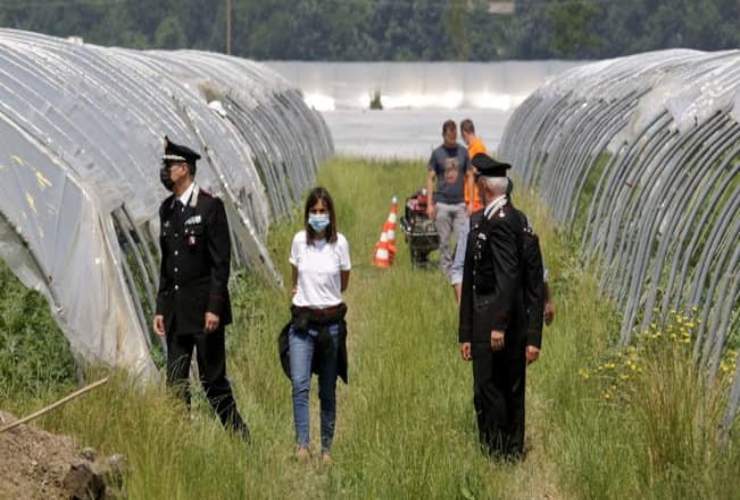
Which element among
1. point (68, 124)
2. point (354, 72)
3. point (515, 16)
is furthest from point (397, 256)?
point (515, 16)

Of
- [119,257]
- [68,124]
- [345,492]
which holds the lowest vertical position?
[345,492]

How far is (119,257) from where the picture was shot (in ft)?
34.3

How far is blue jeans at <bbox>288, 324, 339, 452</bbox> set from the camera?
372 inches

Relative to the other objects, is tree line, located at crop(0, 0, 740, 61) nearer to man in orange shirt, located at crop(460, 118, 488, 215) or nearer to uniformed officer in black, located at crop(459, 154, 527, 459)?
man in orange shirt, located at crop(460, 118, 488, 215)

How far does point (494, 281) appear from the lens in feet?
30.4

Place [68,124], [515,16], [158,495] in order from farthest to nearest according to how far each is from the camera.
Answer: [515,16], [68,124], [158,495]

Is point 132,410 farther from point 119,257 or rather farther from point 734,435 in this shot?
point 734,435

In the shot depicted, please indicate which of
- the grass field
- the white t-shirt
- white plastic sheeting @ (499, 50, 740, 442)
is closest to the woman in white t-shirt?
the white t-shirt

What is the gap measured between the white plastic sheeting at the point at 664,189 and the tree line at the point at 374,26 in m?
71.3

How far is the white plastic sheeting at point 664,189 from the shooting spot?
35.5 ft

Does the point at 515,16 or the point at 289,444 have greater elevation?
the point at 515,16

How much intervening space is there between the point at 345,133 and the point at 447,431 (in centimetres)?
3709

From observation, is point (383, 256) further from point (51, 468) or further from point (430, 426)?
point (51, 468)

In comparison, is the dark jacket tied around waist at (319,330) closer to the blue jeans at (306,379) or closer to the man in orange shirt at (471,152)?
the blue jeans at (306,379)
